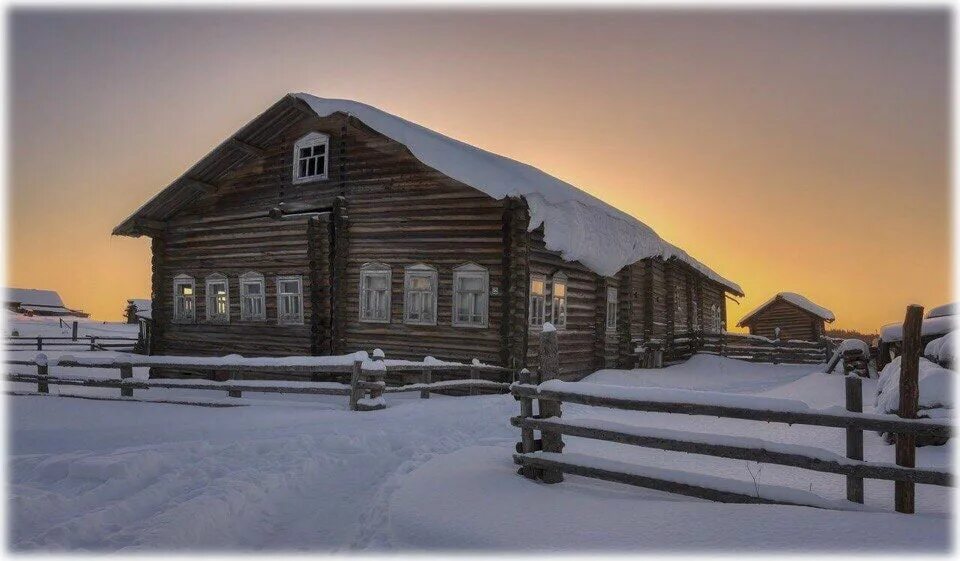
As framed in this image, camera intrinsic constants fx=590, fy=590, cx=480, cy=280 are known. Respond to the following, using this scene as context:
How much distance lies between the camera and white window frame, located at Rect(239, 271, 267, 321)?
17969 millimetres

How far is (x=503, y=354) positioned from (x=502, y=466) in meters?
7.89

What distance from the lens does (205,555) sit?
458 cm

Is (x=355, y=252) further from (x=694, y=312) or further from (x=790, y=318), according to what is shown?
(x=790, y=318)

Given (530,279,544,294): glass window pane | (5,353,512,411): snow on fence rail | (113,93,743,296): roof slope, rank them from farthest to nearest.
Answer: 1. (530,279,544,294): glass window pane
2. (113,93,743,296): roof slope
3. (5,353,512,411): snow on fence rail

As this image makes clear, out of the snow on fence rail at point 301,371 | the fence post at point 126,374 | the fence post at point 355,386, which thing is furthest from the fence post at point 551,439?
the fence post at point 126,374

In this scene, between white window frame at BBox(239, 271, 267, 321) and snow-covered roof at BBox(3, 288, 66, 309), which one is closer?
white window frame at BBox(239, 271, 267, 321)

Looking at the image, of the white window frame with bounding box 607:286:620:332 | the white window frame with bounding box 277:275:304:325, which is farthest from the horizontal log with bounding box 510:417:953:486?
the white window frame with bounding box 607:286:620:332

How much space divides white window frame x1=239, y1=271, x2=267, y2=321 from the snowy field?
799 centimetres

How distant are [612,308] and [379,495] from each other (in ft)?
→ 53.9

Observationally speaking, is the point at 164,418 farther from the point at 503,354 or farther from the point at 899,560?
the point at 899,560

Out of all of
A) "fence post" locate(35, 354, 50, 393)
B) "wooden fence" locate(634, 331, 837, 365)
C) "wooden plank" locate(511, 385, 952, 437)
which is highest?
"wooden plank" locate(511, 385, 952, 437)

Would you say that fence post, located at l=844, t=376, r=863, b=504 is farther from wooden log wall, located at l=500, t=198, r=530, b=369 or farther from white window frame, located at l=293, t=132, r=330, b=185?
white window frame, located at l=293, t=132, r=330, b=185

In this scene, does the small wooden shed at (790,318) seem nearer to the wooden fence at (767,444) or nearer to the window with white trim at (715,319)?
the window with white trim at (715,319)

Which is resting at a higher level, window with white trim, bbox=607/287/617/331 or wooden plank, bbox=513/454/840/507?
window with white trim, bbox=607/287/617/331
